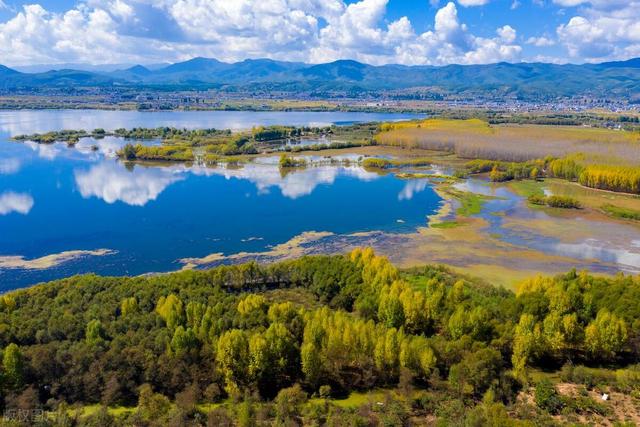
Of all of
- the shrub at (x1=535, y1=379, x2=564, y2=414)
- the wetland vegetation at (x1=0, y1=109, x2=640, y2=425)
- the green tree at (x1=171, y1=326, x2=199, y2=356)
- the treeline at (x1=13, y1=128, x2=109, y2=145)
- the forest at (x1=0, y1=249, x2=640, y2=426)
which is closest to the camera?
the forest at (x1=0, y1=249, x2=640, y2=426)

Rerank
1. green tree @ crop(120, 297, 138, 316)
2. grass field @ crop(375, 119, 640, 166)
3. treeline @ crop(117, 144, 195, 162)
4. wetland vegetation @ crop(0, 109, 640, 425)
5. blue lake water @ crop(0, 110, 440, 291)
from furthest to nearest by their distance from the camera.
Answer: treeline @ crop(117, 144, 195, 162) < grass field @ crop(375, 119, 640, 166) < blue lake water @ crop(0, 110, 440, 291) < green tree @ crop(120, 297, 138, 316) < wetland vegetation @ crop(0, 109, 640, 425)

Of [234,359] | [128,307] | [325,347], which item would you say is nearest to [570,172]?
[325,347]

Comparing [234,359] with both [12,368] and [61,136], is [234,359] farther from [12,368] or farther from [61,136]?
[61,136]

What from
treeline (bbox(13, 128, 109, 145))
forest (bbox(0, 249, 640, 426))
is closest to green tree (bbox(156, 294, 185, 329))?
forest (bbox(0, 249, 640, 426))

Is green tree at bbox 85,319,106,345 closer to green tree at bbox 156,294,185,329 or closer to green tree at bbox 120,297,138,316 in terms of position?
green tree at bbox 120,297,138,316

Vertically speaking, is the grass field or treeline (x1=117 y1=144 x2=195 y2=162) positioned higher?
the grass field

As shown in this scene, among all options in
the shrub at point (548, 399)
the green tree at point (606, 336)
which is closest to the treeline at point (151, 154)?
the green tree at point (606, 336)

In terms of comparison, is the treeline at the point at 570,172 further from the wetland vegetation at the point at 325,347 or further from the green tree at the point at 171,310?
the green tree at the point at 171,310
